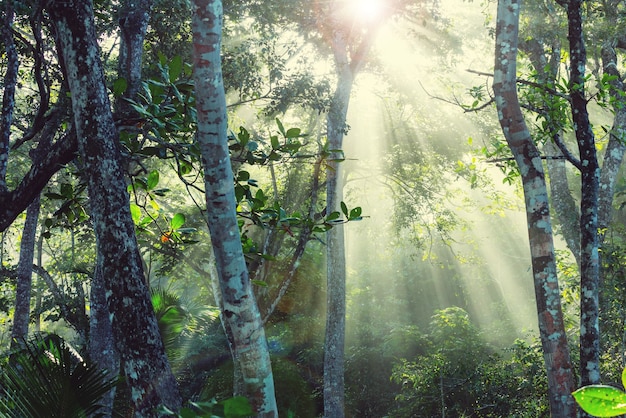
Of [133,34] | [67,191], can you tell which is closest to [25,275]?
[133,34]

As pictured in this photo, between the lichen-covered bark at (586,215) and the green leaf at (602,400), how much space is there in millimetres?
4724

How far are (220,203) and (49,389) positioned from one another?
3.70 feet

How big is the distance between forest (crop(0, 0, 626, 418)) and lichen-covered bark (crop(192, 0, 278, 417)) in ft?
0.03

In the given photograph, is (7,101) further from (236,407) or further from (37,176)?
(236,407)

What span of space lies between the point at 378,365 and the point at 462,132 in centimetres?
699

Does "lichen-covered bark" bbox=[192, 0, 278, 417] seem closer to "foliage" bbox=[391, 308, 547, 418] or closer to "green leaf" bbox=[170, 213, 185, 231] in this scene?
"green leaf" bbox=[170, 213, 185, 231]

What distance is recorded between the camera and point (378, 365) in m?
15.5

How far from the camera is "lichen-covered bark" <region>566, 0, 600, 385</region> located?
4.76 meters

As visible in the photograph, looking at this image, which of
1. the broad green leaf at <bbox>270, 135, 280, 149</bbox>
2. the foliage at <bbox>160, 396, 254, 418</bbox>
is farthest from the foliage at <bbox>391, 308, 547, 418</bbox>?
the foliage at <bbox>160, 396, 254, 418</bbox>

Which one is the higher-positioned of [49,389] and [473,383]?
[49,389]

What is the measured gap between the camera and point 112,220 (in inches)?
110

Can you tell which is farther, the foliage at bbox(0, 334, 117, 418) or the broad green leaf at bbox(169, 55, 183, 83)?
the broad green leaf at bbox(169, 55, 183, 83)

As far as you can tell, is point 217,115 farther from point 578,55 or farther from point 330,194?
point 330,194

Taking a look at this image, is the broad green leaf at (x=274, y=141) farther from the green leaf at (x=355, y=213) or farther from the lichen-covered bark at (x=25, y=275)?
the lichen-covered bark at (x=25, y=275)
